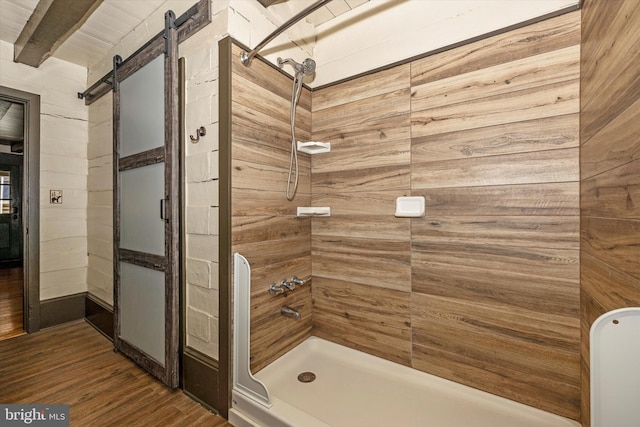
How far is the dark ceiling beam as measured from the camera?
1656 millimetres

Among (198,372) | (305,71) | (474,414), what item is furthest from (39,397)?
(305,71)

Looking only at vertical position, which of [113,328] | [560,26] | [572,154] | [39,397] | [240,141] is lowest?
[39,397]

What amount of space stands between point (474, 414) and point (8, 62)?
418 cm

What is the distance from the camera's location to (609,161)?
928mm

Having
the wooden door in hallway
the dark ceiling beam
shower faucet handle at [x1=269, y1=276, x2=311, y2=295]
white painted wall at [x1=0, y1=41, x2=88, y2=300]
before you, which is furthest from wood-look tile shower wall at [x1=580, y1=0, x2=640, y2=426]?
the wooden door in hallway

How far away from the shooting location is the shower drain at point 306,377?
1653 millimetres

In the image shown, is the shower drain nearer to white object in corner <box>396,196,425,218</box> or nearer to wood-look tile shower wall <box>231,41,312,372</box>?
wood-look tile shower wall <box>231,41,312,372</box>

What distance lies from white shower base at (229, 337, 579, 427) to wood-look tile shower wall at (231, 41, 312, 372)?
0.24 metres

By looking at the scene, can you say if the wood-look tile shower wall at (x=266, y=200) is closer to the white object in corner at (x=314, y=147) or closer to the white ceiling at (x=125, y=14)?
the white object in corner at (x=314, y=147)

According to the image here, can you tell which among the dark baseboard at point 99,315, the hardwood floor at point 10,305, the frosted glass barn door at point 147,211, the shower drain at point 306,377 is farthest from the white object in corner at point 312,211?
the hardwood floor at point 10,305

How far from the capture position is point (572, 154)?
1.24 m

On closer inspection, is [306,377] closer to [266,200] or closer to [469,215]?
[266,200]

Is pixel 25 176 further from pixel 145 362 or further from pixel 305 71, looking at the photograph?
pixel 305 71

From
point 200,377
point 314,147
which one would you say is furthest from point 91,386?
point 314,147
